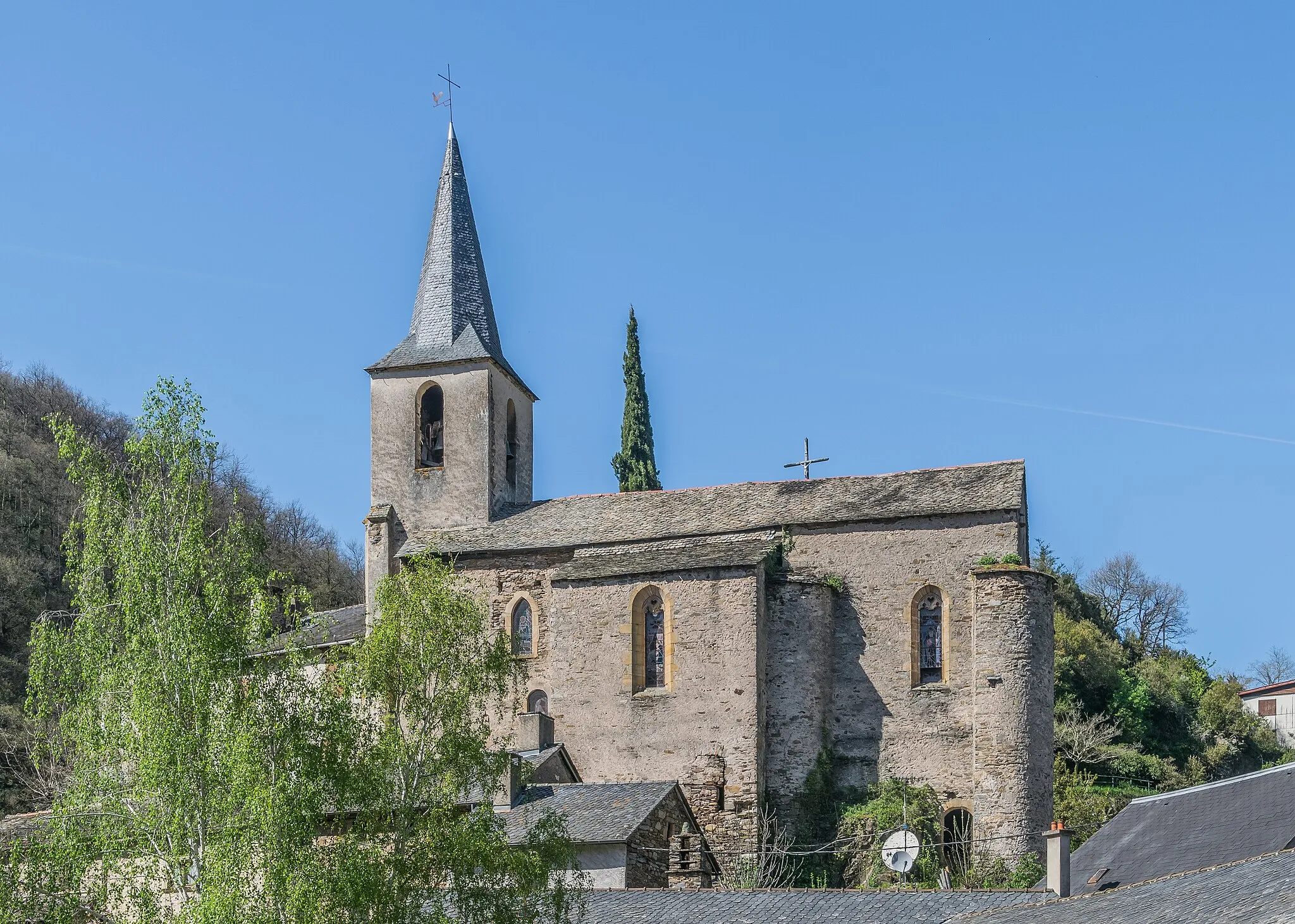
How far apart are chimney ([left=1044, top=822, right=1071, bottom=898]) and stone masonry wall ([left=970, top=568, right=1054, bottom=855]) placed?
8945 mm

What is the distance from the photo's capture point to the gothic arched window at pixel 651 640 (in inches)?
1334

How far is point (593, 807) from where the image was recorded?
91.1 ft

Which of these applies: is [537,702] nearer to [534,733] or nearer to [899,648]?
[534,733]

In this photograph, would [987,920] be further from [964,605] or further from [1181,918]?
[964,605]

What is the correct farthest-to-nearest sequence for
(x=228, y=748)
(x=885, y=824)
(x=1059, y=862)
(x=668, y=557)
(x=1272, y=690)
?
(x=1272, y=690), (x=668, y=557), (x=885, y=824), (x=1059, y=862), (x=228, y=748)

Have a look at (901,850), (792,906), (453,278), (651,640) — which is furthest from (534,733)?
(453,278)

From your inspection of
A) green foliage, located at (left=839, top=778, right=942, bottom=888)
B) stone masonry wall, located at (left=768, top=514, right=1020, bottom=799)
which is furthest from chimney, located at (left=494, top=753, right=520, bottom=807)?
green foliage, located at (left=839, top=778, right=942, bottom=888)

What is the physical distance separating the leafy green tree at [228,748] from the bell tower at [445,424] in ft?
54.3

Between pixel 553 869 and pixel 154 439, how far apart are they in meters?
Result: 7.08

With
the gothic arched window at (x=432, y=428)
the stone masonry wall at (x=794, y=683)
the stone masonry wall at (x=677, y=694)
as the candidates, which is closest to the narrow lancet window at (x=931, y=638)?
the stone masonry wall at (x=794, y=683)

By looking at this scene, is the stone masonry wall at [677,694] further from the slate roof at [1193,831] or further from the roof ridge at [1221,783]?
the roof ridge at [1221,783]

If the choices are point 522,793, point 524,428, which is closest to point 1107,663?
point 524,428

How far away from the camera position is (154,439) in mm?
20250

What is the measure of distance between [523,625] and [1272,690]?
3712 centimetres
